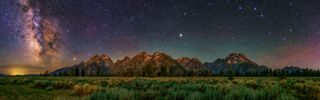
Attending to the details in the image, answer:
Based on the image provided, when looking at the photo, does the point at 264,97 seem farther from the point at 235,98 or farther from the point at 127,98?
the point at 127,98

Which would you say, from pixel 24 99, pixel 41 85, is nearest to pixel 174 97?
Result: pixel 24 99

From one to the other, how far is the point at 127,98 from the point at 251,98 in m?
4.74

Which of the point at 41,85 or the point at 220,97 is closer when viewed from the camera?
the point at 220,97

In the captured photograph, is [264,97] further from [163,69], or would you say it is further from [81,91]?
[163,69]

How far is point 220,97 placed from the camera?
10438 mm

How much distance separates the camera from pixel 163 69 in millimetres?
132125

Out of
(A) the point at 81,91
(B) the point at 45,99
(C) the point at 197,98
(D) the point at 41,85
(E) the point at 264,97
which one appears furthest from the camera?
(D) the point at 41,85

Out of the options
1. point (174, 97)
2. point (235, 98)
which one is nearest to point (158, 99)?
point (174, 97)

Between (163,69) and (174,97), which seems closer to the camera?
(174,97)

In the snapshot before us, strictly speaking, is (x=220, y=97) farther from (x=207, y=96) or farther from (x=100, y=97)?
(x=100, y=97)

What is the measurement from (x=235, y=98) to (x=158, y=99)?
9.88 ft

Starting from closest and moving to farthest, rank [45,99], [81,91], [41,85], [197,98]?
1. [197,98]
2. [45,99]
3. [81,91]
4. [41,85]

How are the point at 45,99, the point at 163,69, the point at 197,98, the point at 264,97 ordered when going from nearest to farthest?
the point at 197,98 → the point at 264,97 → the point at 45,99 → the point at 163,69

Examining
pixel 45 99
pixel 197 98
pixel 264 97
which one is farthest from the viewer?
pixel 45 99
